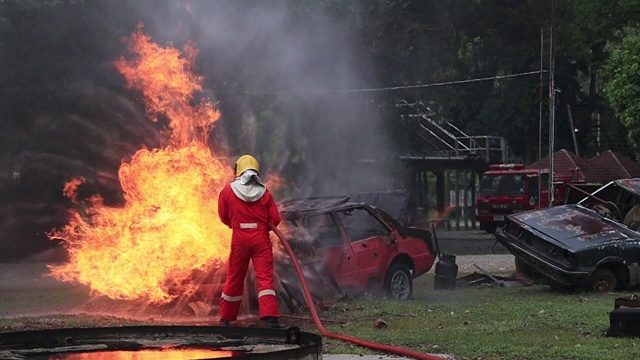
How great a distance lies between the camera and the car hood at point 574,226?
15.3 meters

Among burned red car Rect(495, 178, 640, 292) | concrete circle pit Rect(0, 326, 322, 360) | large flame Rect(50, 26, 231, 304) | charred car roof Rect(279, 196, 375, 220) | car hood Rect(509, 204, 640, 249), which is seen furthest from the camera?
car hood Rect(509, 204, 640, 249)

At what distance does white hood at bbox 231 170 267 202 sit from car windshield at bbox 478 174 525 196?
27259 mm

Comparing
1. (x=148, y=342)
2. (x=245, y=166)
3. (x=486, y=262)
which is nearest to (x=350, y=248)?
(x=245, y=166)

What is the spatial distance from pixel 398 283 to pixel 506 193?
921 inches

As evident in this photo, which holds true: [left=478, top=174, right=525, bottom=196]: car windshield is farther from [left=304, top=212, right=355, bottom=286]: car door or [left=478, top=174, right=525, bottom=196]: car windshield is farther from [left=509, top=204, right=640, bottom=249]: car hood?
[left=304, top=212, right=355, bottom=286]: car door

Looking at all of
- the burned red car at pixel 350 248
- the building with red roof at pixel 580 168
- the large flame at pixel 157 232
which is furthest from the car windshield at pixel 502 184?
the large flame at pixel 157 232

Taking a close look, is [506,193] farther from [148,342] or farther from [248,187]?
[148,342]

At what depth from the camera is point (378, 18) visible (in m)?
29.5

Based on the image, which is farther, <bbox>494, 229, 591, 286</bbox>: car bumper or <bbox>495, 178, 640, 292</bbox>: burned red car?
<bbox>495, 178, 640, 292</bbox>: burned red car

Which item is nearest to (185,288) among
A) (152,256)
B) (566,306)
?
(152,256)

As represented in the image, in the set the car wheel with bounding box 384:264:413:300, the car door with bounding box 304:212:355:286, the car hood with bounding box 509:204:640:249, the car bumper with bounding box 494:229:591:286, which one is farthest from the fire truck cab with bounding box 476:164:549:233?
the car door with bounding box 304:212:355:286

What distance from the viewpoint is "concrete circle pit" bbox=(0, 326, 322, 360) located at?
677cm

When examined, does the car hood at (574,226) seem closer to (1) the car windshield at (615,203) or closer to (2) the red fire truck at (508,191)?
(1) the car windshield at (615,203)

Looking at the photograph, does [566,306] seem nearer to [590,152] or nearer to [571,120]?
[571,120]
